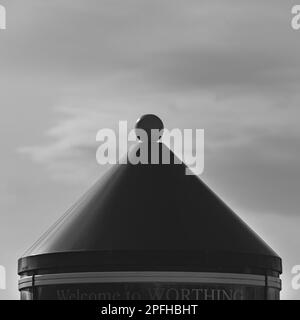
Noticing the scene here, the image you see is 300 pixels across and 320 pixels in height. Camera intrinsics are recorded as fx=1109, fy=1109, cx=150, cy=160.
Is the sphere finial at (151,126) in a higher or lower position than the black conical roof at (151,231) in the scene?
higher

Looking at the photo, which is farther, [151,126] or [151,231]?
[151,126]

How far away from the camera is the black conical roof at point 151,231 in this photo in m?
26.0

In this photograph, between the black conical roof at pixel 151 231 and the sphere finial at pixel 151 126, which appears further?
the sphere finial at pixel 151 126

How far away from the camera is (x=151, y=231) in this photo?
86.6ft

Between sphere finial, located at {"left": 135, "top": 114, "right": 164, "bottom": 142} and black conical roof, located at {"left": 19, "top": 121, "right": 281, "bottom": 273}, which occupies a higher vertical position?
sphere finial, located at {"left": 135, "top": 114, "right": 164, "bottom": 142}

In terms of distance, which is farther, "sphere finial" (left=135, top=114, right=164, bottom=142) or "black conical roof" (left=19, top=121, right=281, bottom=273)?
"sphere finial" (left=135, top=114, right=164, bottom=142)

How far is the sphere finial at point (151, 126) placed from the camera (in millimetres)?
28156

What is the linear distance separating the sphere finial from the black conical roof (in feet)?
2.43

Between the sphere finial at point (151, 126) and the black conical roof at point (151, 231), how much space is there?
74cm

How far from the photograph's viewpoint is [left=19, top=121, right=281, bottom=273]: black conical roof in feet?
85.3

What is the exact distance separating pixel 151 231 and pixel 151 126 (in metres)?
3.10
